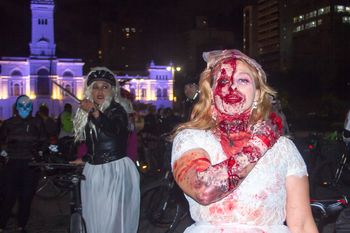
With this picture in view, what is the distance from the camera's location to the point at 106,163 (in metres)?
5.21

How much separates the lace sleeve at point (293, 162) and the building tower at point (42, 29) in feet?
339

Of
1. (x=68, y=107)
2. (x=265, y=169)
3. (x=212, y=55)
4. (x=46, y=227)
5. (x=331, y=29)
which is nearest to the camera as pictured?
(x=265, y=169)

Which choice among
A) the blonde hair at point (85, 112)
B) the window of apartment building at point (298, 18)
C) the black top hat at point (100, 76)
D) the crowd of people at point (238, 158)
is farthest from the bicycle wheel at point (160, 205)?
the window of apartment building at point (298, 18)

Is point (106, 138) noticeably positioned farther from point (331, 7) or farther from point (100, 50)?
point (100, 50)

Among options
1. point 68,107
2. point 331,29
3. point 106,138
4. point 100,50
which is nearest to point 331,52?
point 331,29

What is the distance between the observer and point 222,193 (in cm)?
192

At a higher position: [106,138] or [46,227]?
[106,138]

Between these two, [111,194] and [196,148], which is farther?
[111,194]

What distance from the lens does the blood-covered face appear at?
212cm

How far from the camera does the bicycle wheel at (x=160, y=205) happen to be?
24.2ft

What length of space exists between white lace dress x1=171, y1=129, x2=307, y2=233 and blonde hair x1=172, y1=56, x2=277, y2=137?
0.06 meters

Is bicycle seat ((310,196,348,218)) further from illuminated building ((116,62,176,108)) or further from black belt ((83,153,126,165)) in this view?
illuminated building ((116,62,176,108))

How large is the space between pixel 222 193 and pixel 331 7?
13100 centimetres

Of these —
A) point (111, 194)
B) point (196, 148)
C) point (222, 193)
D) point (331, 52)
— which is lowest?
point (111, 194)
